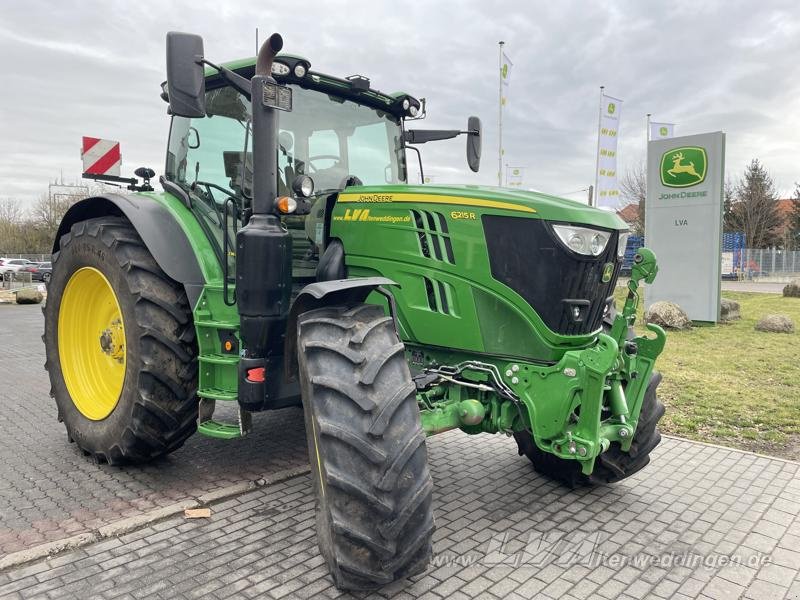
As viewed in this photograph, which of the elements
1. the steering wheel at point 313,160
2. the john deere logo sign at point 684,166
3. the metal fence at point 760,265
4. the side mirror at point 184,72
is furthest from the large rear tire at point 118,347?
the metal fence at point 760,265

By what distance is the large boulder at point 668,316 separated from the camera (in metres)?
11.6

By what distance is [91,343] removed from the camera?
479 cm

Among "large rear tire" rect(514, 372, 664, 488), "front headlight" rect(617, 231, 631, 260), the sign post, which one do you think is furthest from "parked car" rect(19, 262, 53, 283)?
"front headlight" rect(617, 231, 631, 260)

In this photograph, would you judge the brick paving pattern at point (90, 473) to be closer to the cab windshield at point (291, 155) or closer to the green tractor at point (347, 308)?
the green tractor at point (347, 308)

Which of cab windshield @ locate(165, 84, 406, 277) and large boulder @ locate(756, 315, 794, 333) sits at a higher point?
cab windshield @ locate(165, 84, 406, 277)

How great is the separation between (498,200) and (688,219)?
11.3 meters

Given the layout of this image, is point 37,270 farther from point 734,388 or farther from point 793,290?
point 734,388

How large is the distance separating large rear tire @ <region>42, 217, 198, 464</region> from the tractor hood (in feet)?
4.87

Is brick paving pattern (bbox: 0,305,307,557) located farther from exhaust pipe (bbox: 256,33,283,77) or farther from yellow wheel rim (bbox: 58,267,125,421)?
exhaust pipe (bbox: 256,33,283,77)

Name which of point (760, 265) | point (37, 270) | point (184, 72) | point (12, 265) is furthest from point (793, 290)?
point (12, 265)

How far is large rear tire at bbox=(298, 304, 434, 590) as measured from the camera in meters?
2.47

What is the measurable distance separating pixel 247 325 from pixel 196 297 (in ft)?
2.05

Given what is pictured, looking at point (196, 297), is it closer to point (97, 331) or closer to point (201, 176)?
point (201, 176)

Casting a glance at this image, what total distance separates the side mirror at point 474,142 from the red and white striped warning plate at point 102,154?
15.2 ft
